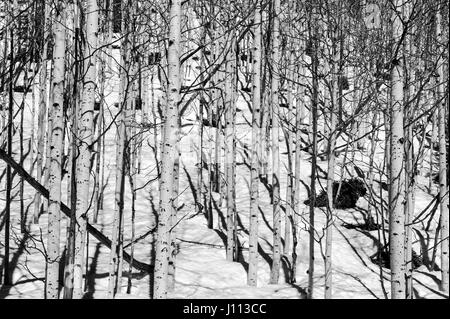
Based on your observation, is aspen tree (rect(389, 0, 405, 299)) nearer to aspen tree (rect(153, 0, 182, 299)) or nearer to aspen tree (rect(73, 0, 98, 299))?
aspen tree (rect(153, 0, 182, 299))

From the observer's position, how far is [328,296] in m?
7.13

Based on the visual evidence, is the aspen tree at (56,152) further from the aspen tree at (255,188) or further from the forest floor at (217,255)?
the aspen tree at (255,188)

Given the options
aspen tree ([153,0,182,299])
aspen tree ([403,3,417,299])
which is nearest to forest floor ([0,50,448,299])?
aspen tree ([403,3,417,299])

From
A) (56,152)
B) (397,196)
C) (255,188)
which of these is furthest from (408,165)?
(56,152)

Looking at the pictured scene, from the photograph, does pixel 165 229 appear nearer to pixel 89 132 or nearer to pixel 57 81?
pixel 89 132

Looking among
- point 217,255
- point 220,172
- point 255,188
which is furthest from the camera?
point 217,255

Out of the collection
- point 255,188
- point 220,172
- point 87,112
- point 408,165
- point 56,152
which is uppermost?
point 87,112

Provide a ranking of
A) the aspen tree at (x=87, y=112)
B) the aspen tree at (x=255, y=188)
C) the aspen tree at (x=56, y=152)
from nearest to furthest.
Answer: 1. the aspen tree at (x=87, y=112)
2. the aspen tree at (x=56, y=152)
3. the aspen tree at (x=255, y=188)

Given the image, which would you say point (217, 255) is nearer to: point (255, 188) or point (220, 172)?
point (220, 172)

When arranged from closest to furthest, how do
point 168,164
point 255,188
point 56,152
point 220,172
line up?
point 168,164, point 56,152, point 255,188, point 220,172

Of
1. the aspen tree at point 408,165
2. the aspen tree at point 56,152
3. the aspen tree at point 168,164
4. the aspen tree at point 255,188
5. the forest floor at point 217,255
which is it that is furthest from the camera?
the aspen tree at point 255,188

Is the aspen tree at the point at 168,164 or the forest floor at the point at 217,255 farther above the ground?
the aspen tree at the point at 168,164

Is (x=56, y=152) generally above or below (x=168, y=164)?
above

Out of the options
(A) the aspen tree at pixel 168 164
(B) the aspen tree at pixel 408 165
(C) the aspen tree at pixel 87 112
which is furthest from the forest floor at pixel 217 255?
(A) the aspen tree at pixel 168 164
